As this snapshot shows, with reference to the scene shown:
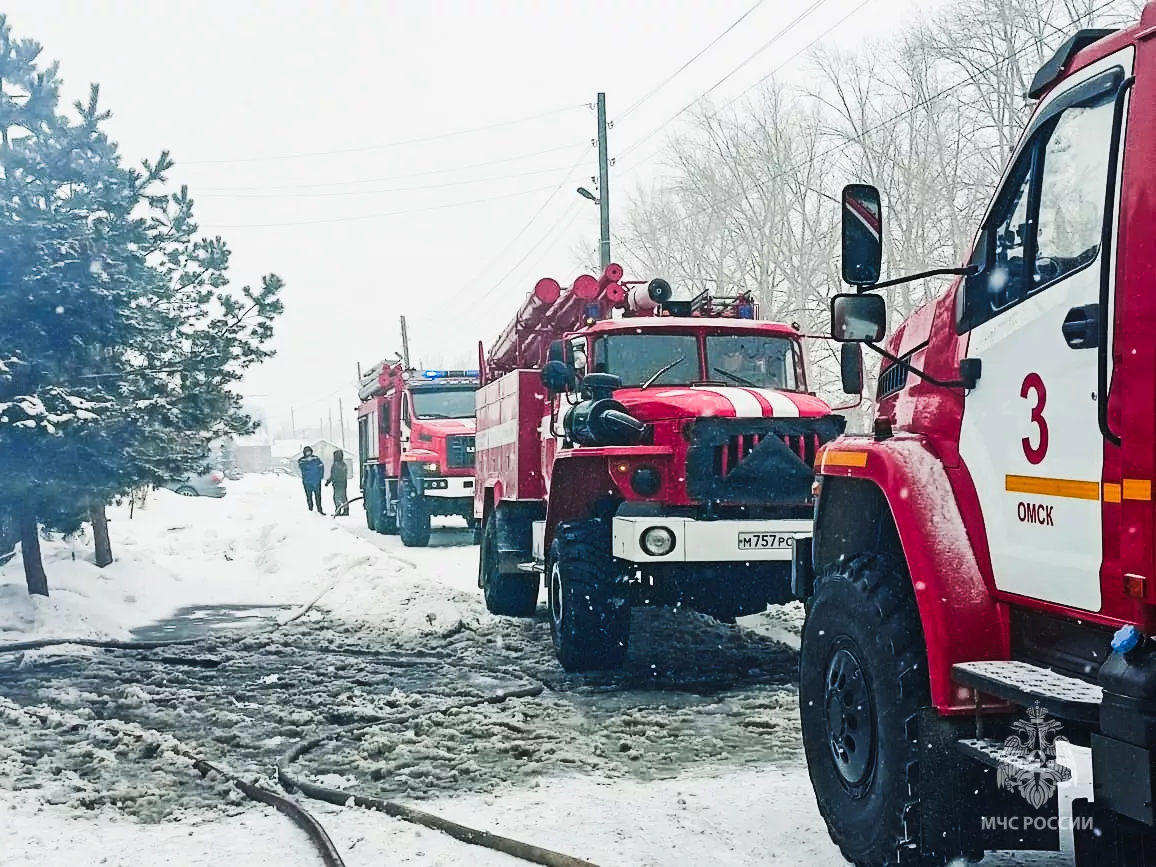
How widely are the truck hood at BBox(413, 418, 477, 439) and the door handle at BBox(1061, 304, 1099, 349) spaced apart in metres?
16.0

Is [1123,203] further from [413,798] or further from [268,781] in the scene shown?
[268,781]

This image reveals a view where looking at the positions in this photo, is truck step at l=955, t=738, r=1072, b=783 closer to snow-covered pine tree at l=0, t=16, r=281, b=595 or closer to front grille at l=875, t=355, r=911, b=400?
front grille at l=875, t=355, r=911, b=400

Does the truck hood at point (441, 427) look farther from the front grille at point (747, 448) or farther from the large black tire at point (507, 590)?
the front grille at point (747, 448)

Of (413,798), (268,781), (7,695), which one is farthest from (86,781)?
(7,695)

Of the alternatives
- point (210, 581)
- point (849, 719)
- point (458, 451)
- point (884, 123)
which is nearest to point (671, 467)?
point (849, 719)

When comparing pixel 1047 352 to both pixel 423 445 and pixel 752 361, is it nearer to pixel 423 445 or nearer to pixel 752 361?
pixel 752 361

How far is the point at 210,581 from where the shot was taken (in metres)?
14.7

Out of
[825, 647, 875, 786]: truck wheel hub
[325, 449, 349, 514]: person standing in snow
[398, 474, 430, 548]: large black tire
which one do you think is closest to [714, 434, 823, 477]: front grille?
[825, 647, 875, 786]: truck wheel hub

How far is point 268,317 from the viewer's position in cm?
1273

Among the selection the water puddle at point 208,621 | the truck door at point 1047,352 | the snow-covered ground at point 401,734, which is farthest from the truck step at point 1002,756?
the water puddle at point 208,621

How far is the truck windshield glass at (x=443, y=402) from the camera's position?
19.7 metres

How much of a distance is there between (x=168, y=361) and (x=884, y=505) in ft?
29.8

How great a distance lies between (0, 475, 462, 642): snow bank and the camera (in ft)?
34.4

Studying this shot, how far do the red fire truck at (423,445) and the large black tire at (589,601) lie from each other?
11097 mm
